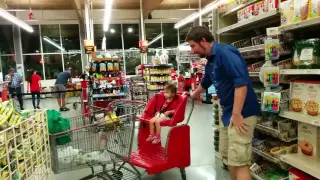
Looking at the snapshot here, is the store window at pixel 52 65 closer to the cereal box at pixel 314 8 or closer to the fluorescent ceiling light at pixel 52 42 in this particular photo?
the fluorescent ceiling light at pixel 52 42

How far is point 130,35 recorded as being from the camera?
17.8 m

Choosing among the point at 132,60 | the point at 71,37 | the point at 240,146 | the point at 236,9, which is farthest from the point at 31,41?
the point at 240,146

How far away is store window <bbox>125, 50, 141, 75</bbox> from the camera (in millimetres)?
17764

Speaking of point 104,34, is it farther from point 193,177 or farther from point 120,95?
point 193,177

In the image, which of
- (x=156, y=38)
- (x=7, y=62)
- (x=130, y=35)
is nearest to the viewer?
(x=7, y=62)

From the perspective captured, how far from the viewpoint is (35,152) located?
2.16m

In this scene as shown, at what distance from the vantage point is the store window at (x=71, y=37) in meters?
17.0

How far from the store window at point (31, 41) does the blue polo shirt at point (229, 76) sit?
16189 millimetres

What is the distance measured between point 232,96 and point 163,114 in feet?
4.58

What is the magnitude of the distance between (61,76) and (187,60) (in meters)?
5.44

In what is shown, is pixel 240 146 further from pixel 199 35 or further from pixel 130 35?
pixel 130 35

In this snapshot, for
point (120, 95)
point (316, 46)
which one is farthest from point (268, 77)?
point (120, 95)

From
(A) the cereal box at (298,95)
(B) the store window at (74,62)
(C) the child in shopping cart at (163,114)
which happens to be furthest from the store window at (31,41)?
(A) the cereal box at (298,95)

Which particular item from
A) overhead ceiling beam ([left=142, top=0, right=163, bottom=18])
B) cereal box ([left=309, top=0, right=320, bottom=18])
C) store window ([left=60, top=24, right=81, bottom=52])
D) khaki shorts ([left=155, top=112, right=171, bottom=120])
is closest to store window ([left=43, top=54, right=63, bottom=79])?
store window ([left=60, top=24, right=81, bottom=52])
